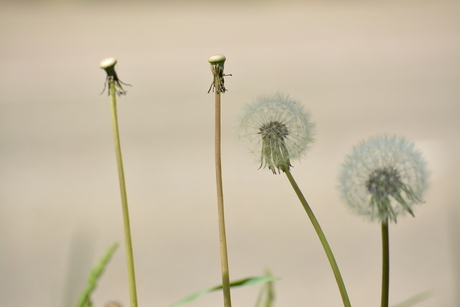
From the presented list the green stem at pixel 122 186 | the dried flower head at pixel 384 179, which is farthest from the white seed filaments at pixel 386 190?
the green stem at pixel 122 186

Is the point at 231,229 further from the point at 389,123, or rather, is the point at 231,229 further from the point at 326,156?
the point at 389,123

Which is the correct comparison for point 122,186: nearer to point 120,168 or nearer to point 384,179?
point 120,168

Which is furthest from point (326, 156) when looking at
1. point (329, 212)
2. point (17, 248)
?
point (17, 248)

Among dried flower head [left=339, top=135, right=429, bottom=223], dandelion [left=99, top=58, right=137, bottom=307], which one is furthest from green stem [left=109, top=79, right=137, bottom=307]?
dried flower head [left=339, top=135, right=429, bottom=223]

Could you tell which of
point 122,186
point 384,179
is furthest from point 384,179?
point 122,186

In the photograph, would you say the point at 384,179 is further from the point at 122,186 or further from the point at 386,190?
the point at 122,186

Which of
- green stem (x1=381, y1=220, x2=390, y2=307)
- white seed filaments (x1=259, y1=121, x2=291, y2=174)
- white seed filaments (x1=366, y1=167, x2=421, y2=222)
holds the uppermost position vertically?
white seed filaments (x1=259, y1=121, x2=291, y2=174)

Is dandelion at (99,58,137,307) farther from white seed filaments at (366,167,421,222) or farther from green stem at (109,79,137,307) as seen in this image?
white seed filaments at (366,167,421,222)
